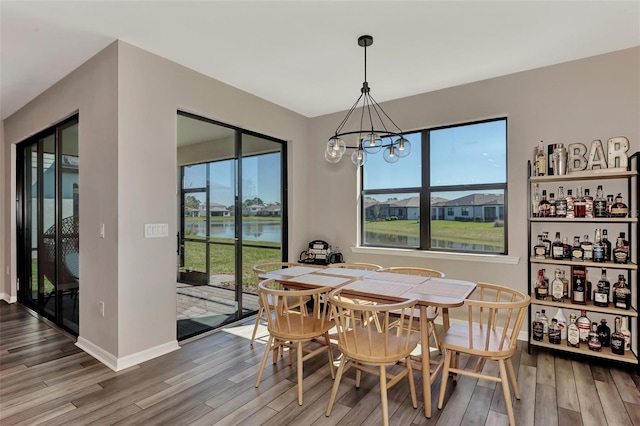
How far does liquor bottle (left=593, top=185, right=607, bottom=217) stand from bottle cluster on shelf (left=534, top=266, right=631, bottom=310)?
48 centimetres

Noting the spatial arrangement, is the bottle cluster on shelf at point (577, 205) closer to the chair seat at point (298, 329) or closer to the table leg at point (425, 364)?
the table leg at point (425, 364)

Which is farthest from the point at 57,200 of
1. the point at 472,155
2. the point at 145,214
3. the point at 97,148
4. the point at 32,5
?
the point at 472,155

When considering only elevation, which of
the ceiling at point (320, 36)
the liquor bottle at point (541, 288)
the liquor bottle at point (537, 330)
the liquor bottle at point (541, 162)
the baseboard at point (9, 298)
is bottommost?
the baseboard at point (9, 298)

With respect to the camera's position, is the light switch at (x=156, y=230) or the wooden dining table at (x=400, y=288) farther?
the light switch at (x=156, y=230)

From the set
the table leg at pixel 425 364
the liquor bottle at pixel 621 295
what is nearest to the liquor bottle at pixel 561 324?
the liquor bottle at pixel 621 295

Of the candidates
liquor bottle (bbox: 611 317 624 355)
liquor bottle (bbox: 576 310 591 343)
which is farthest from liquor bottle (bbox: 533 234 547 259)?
liquor bottle (bbox: 611 317 624 355)

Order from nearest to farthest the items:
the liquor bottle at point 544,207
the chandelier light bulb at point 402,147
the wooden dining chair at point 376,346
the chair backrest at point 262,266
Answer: the wooden dining chair at point 376,346, the chandelier light bulb at point 402,147, the chair backrest at point 262,266, the liquor bottle at point 544,207

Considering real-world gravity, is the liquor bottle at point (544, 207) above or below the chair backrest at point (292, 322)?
above

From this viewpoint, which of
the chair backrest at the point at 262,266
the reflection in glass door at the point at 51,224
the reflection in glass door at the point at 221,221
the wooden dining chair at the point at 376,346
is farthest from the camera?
the reflection in glass door at the point at 51,224

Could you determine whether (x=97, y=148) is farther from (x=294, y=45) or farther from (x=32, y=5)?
(x=294, y=45)

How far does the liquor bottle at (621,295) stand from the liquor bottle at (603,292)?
0.17 ft

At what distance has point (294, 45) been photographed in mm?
2832

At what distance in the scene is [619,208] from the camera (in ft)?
9.04

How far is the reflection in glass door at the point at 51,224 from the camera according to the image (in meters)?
3.56
